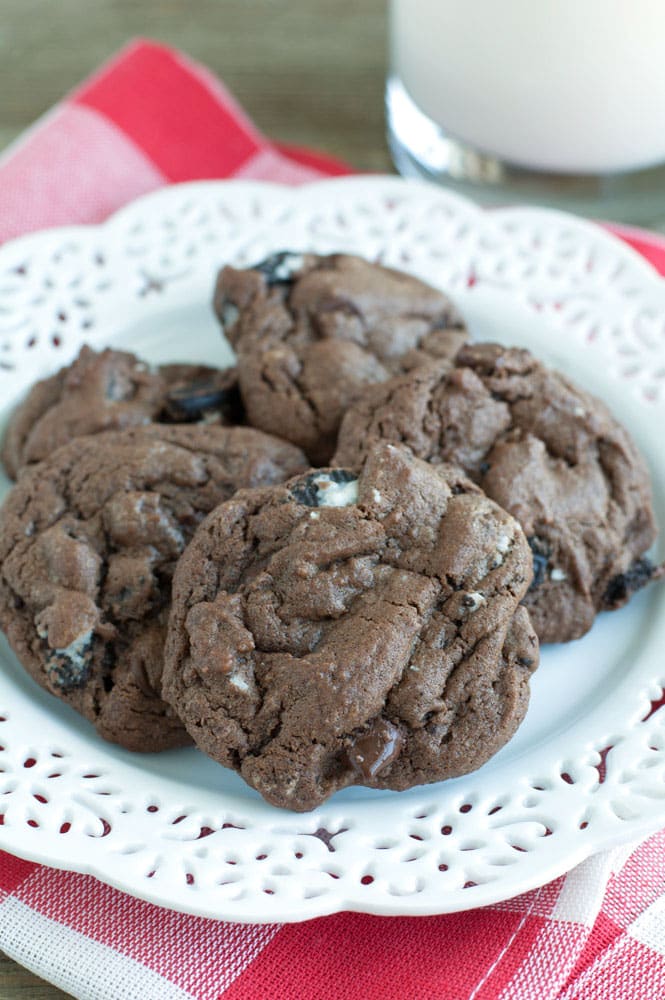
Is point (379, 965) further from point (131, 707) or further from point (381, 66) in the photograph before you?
point (381, 66)

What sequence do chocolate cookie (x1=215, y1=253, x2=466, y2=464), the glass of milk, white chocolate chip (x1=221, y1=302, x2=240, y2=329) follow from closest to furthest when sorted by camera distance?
1. chocolate cookie (x1=215, y1=253, x2=466, y2=464)
2. white chocolate chip (x1=221, y1=302, x2=240, y2=329)
3. the glass of milk

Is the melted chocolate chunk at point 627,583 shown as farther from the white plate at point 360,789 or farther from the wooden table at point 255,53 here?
the wooden table at point 255,53

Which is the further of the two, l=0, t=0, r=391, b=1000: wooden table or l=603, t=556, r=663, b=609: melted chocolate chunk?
l=0, t=0, r=391, b=1000: wooden table

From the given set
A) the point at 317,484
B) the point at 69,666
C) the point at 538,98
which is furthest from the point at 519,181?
the point at 69,666

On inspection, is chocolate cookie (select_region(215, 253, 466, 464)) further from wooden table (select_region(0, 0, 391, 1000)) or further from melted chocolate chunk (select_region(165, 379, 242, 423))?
wooden table (select_region(0, 0, 391, 1000))

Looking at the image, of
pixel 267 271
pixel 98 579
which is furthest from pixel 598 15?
pixel 98 579

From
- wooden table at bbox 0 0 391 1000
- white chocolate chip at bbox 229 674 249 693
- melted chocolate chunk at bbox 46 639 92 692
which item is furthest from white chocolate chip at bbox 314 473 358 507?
wooden table at bbox 0 0 391 1000
